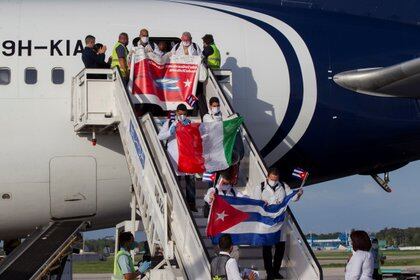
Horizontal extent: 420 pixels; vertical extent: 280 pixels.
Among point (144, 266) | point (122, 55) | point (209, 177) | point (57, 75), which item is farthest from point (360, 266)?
point (57, 75)

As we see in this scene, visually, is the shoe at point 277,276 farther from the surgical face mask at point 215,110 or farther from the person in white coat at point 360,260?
the surgical face mask at point 215,110

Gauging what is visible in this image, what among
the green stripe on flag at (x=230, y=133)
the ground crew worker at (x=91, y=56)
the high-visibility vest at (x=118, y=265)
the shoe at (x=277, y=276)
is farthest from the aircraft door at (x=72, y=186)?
the shoe at (x=277, y=276)

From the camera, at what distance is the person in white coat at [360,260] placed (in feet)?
37.3

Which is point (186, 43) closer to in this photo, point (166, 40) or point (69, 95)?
point (166, 40)

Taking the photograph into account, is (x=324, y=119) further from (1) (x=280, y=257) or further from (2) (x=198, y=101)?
(1) (x=280, y=257)

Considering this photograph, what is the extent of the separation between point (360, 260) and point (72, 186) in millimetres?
7306

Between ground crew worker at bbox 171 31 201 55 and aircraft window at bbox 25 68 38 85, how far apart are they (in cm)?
265

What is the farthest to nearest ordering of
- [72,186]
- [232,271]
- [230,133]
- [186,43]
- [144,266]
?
[72,186], [186,43], [144,266], [230,133], [232,271]

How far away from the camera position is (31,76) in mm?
17328

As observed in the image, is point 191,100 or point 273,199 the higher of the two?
point 191,100

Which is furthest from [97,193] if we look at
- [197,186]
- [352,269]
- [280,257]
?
[352,269]

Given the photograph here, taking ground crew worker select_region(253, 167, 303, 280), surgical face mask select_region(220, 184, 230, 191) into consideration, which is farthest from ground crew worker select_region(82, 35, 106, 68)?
ground crew worker select_region(253, 167, 303, 280)

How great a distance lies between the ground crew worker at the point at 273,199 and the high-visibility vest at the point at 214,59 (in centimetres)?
362

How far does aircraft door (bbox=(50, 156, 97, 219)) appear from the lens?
1712 centimetres
